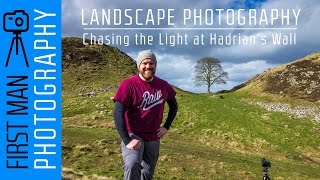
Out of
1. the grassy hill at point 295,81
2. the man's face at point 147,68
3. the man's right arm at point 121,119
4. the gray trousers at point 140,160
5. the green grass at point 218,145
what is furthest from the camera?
the grassy hill at point 295,81

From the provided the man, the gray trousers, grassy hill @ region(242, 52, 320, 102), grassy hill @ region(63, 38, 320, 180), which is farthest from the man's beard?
grassy hill @ region(242, 52, 320, 102)

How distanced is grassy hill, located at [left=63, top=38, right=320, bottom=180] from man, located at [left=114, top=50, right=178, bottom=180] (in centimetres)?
930

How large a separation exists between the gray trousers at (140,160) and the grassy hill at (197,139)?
9.13 meters

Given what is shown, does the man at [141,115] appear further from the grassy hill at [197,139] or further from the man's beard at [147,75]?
the grassy hill at [197,139]

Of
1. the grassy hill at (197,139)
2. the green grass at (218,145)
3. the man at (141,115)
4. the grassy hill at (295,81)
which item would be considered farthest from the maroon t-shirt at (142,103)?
the grassy hill at (295,81)

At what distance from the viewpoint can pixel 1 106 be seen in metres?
11.3

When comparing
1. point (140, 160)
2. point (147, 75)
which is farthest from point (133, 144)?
point (147, 75)

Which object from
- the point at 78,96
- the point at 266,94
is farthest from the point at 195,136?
the point at 266,94

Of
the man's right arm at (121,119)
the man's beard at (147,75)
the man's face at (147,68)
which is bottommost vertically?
the man's right arm at (121,119)

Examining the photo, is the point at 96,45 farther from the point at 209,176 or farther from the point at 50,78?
the point at 50,78

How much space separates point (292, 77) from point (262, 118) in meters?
30.3

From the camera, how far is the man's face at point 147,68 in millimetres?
8617

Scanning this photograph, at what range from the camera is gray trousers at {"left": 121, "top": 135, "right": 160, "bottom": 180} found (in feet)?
27.8

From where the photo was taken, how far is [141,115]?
8.65 metres
